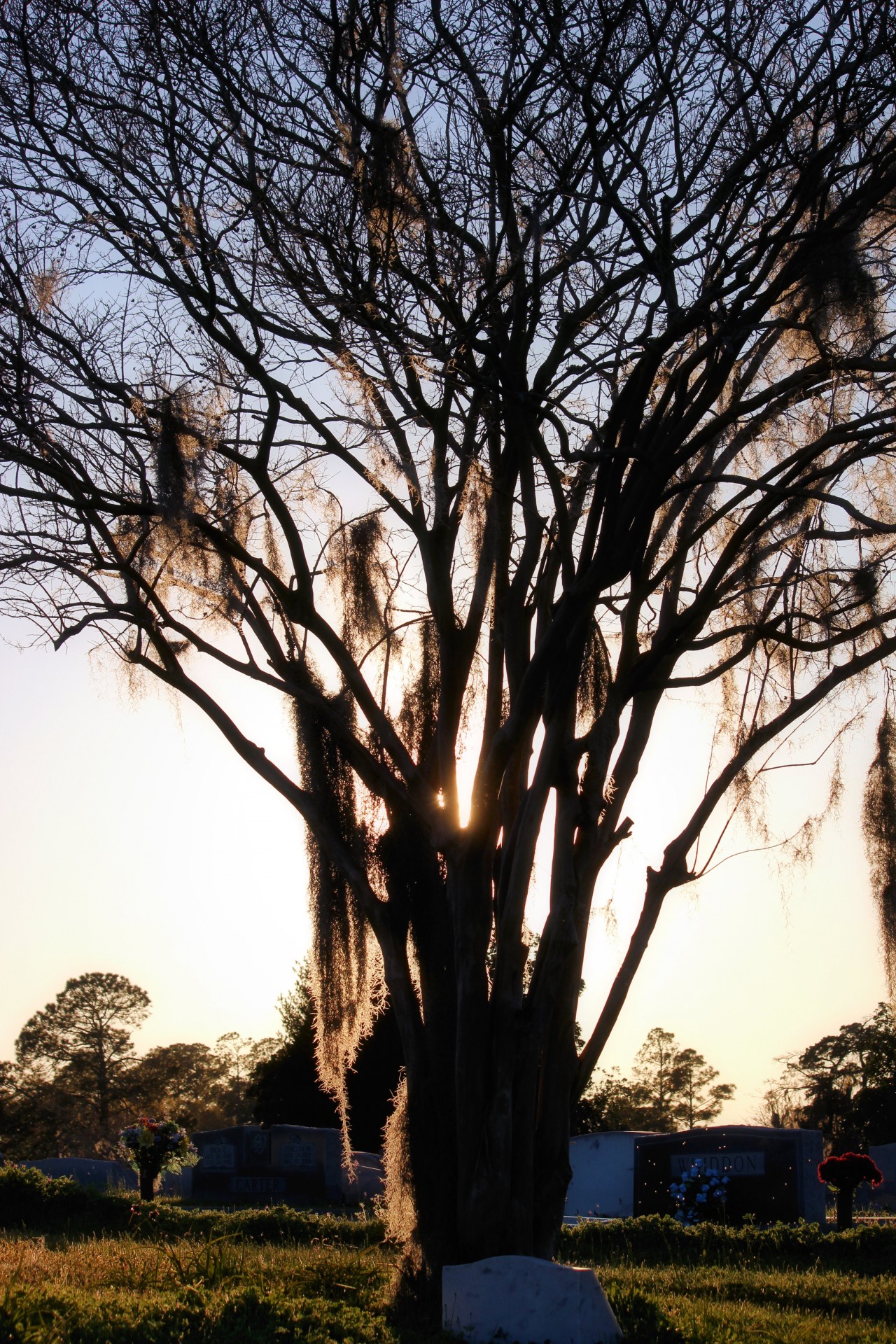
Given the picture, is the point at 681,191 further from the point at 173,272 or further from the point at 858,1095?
the point at 858,1095

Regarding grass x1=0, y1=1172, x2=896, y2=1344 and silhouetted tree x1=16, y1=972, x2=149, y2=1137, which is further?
silhouetted tree x1=16, y1=972, x2=149, y2=1137

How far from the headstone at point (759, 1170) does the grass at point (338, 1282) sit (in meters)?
4.10

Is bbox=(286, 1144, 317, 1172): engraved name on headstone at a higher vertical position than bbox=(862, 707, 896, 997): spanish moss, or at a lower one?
lower

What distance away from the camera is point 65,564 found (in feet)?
25.0

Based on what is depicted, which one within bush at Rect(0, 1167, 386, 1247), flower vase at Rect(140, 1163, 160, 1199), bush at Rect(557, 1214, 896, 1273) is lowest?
bush at Rect(557, 1214, 896, 1273)

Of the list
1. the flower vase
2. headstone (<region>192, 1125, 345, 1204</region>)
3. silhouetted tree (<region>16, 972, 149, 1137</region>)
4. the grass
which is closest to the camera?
the grass

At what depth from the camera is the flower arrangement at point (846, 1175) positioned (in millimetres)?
13875

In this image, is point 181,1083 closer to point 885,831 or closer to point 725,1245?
point 725,1245

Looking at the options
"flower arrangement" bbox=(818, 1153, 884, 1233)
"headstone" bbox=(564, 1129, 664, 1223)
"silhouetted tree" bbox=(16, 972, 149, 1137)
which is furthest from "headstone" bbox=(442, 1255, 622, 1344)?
"silhouetted tree" bbox=(16, 972, 149, 1137)

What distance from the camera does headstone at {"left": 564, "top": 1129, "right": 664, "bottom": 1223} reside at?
1909 cm

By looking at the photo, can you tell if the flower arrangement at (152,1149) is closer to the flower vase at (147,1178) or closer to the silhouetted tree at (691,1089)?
the flower vase at (147,1178)

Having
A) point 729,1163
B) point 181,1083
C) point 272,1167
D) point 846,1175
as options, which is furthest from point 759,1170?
point 181,1083

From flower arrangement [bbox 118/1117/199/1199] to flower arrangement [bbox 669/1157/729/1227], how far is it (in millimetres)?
6582

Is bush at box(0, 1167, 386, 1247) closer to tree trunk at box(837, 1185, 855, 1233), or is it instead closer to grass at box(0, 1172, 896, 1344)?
grass at box(0, 1172, 896, 1344)
